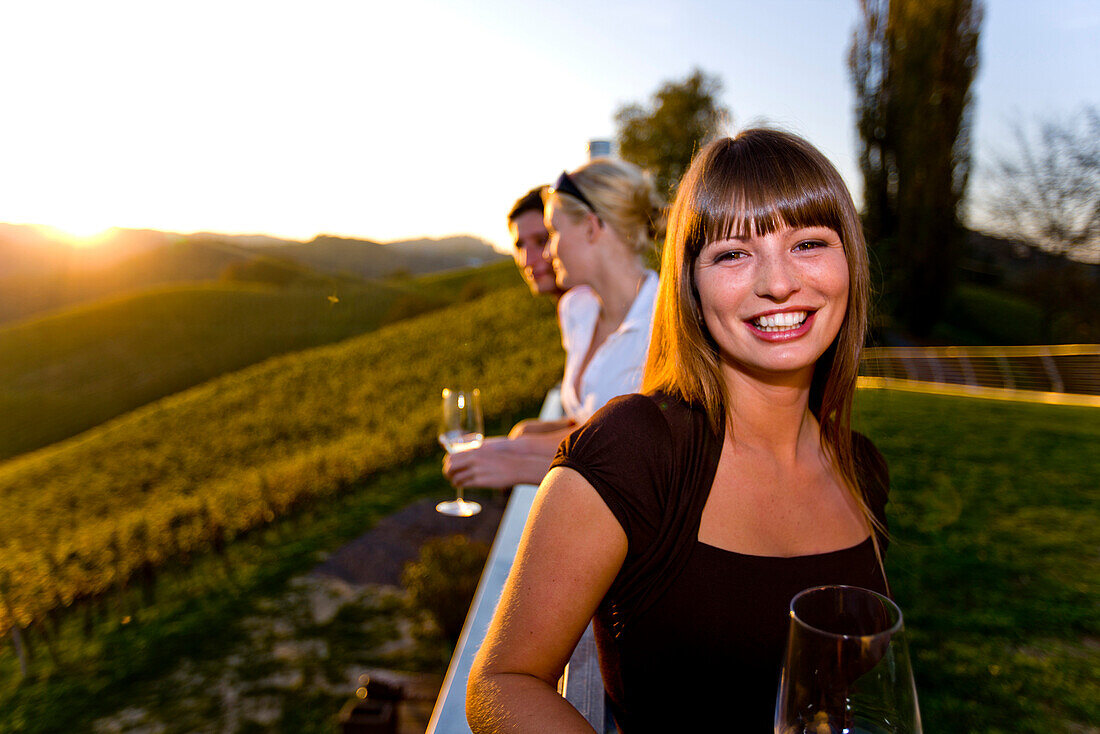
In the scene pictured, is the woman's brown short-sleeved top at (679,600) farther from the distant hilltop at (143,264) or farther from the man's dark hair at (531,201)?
the distant hilltop at (143,264)

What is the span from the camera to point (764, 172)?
1533 mm

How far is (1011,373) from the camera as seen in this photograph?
18281 mm

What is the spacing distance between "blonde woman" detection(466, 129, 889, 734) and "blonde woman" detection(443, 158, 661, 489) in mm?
957

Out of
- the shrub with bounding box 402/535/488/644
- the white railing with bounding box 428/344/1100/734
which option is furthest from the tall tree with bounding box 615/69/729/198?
the shrub with bounding box 402/535/488/644

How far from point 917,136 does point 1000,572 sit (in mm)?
24962

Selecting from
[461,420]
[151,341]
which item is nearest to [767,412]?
Result: [461,420]

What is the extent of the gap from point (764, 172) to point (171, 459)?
1925 cm

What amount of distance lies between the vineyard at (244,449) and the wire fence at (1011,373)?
7497mm

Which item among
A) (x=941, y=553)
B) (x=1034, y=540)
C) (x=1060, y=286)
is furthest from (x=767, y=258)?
(x=1060, y=286)

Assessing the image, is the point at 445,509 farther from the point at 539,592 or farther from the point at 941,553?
the point at 941,553

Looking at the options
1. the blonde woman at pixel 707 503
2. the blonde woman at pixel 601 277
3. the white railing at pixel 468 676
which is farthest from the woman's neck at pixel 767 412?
the blonde woman at pixel 601 277

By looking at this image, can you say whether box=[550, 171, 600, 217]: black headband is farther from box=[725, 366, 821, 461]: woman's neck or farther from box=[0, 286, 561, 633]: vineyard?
box=[0, 286, 561, 633]: vineyard

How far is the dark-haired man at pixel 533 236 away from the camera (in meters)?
4.25

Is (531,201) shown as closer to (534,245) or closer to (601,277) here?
(534,245)
